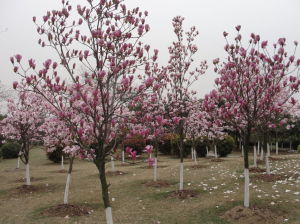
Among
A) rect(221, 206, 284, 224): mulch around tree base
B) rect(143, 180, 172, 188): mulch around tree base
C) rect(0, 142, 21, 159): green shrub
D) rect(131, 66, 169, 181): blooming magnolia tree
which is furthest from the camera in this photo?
rect(0, 142, 21, 159): green shrub

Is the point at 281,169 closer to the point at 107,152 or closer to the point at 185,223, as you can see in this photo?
the point at 185,223

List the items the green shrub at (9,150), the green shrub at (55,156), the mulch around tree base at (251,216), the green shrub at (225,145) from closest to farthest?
the mulch around tree base at (251,216) < the green shrub at (55,156) < the green shrub at (225,145) < the green shrub at (9,150)

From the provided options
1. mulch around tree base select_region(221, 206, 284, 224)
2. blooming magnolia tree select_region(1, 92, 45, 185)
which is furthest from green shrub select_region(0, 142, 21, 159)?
mulch around tree base select_region(221, 206, 284, 224)

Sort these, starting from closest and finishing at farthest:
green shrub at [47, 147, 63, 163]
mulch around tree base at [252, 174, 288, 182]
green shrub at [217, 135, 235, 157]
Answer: mulch around tree base at [252, 174, 288, 182]
green shrub at [47, 147, 63, 163]
green shrub at [217, 135, 235, 157]

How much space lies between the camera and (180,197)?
11250 mm

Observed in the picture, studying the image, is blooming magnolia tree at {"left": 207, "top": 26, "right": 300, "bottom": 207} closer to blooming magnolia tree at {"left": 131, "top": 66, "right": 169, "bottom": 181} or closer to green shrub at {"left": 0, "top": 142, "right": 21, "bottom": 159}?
blooming magnolia tree at {"left": 131, "top": 66, "right": 169, "bottom": 181}

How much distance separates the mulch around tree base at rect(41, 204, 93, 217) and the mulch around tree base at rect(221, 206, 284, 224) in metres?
4.48

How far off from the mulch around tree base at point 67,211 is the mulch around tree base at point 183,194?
126 inches

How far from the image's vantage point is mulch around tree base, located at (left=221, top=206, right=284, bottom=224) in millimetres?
7816

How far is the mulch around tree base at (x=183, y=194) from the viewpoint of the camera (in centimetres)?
1131

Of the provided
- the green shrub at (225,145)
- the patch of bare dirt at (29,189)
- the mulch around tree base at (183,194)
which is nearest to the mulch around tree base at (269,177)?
the mulch around tree base at (183,194)

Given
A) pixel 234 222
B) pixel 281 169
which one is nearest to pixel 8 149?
pixel 281 169

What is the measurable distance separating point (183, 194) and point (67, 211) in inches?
167

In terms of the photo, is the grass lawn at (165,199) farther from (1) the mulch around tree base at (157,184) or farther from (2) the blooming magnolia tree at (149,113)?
(2) the blooming magnolia tree at (149,113)
